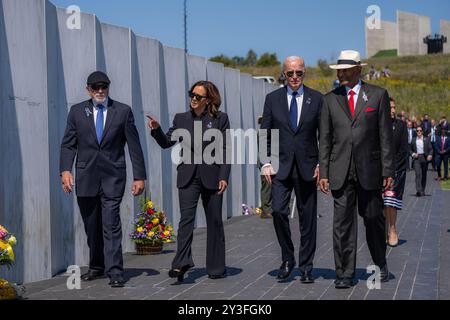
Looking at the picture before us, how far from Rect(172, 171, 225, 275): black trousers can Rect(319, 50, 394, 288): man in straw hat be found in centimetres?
142

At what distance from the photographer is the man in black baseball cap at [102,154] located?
10.3 metres

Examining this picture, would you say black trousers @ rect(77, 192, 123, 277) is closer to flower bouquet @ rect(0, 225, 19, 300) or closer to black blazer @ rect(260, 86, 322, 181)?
flower bouquet @ rect(0, 225, 19, 300)

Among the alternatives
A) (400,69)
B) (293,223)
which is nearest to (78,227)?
(293,223)

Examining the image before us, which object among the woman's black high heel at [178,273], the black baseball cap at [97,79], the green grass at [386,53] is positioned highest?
the green grass at [386,53]

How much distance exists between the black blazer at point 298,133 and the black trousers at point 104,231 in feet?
5.79

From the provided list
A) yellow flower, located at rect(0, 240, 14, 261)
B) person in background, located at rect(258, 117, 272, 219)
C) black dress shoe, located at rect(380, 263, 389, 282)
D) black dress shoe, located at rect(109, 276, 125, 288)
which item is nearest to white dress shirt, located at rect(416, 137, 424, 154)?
Answer: person in background, located at rect(258, 117, 272, 219)

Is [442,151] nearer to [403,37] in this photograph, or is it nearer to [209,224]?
[209,224]

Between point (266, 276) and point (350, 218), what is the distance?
1341 mm

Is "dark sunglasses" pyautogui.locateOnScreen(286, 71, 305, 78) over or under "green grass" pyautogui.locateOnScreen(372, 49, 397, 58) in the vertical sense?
under

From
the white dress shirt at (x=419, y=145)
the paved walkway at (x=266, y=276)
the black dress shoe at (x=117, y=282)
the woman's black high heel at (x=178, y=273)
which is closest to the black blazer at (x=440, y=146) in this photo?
the white dress shirt at (x=419, y=145)

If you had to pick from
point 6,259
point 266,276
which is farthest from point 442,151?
point 6,259

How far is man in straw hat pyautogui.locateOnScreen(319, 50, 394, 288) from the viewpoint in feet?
32.3

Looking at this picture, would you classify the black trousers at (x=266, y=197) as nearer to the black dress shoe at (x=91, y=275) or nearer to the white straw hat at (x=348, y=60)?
the black dress shoe at (x=91, y=275)

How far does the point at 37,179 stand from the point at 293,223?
824 centimetres
